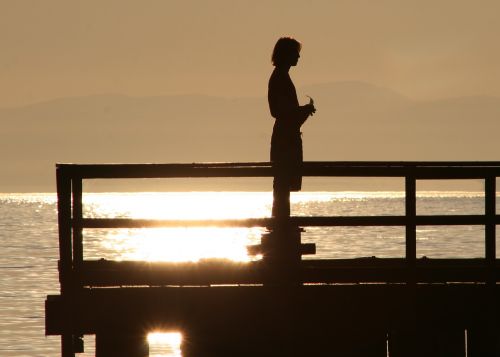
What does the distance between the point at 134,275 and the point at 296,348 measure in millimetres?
1764

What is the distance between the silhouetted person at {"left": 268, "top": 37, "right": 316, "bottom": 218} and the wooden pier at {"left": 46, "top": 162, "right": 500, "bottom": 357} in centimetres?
19

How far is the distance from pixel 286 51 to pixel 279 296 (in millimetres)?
2703

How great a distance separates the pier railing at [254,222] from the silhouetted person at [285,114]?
0.20 m

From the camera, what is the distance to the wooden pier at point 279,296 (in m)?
13.0

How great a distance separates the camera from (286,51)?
1413 centimetres

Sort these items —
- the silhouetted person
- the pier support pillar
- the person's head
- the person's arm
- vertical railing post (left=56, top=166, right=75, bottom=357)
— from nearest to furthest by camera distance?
1. vertical railing post (left=56, top=166, right=75, bottom=357)
2. the pier support pillar
3. the silhouetted person
4. the person's arm
5. the person's head

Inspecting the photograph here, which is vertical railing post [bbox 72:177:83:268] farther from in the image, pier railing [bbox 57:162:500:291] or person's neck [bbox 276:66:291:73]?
person's neck [bbox 276:66:291:73]

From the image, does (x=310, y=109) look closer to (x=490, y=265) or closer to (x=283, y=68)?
(x=283, y=68)

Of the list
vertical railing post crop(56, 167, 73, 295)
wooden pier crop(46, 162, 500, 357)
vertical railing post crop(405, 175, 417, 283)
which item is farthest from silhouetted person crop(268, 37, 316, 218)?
vertical railing post crop(56, 167, 73, 295)

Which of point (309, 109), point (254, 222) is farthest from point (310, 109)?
point (254, 222)

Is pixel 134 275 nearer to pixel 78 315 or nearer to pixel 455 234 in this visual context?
pixel 78 315

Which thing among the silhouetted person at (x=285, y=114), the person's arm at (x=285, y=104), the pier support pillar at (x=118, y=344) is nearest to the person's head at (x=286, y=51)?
the silhouetted person at (x=285, y=114)

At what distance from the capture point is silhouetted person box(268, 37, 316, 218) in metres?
13.4

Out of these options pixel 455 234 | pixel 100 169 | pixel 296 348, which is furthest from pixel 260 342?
pixel 455 234
